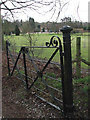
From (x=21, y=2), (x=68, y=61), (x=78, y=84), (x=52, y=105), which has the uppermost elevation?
(x=21, y=2)

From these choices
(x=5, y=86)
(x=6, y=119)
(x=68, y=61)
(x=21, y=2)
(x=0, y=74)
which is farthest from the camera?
(x=21, y=2)

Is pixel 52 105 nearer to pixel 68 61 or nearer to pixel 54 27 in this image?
pixel 68 61

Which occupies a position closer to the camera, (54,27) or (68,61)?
(68,61)

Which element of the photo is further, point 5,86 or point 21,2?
point 21,2

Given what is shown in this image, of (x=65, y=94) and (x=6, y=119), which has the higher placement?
(x=65, y=94)

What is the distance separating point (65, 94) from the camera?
2.38 m

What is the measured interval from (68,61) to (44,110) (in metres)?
1.19

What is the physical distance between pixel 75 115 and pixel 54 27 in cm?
296

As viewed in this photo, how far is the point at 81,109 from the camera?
93.4 inches

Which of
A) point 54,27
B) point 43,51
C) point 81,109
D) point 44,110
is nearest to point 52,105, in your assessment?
point 44,110

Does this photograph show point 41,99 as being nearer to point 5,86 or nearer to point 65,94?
point 65,94

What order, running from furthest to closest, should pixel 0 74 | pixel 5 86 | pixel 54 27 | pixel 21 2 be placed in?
pixel 21 2 < pixel 0 74 < pixel 54 27 < pixel 5 86

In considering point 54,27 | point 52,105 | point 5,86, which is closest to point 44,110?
point 52,105

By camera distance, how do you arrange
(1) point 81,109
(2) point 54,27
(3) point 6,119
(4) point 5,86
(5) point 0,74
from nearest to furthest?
(1) point 81,109 → (3) point 6,119 → (4) point 5,86 → (2) point 54,27 → (5) point 0,74
